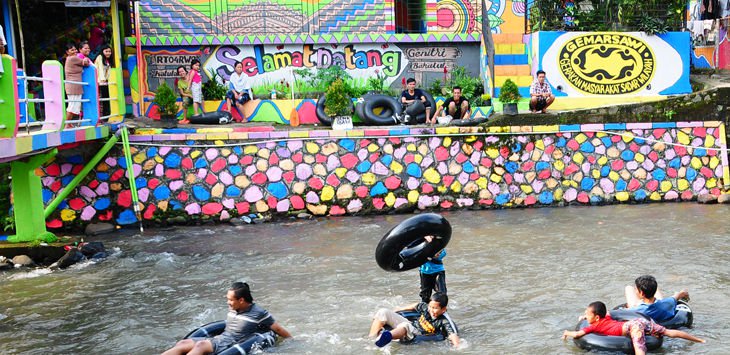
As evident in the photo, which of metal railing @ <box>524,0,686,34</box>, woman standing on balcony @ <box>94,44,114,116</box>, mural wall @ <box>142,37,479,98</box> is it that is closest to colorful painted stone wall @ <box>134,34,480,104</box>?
mural wall @ <box>142,37,479,98</box>

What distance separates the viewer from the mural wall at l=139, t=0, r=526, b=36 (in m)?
20.8

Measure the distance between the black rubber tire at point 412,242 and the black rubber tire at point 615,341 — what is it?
5.94ft

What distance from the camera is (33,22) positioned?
64.1 ft

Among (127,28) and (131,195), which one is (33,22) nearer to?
(127,28)

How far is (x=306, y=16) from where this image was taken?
21.0 metres

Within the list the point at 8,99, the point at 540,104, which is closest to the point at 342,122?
the point at 540,104

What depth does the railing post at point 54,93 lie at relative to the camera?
12.9 meters

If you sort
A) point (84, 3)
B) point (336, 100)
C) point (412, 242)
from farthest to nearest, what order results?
point (84, 3)
point (336, 100)
point (412, 242)

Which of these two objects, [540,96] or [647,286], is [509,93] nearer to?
[540,96]

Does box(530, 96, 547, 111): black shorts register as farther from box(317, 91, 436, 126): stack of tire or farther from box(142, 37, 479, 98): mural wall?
box(142, 37, 479, 98): mural wall

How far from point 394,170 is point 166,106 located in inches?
194

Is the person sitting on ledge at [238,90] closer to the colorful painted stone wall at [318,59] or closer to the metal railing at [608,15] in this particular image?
the colorful painted stone wall at [318,59]

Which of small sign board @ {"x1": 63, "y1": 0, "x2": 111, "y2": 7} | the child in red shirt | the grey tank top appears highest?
small sign board @ {"x1": 63, "y1": 0, "x2": 111, "y2": 7}

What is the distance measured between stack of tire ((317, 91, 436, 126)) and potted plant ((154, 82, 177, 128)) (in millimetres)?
3053
